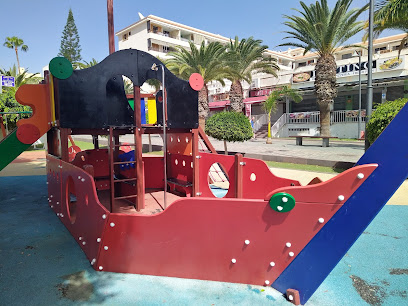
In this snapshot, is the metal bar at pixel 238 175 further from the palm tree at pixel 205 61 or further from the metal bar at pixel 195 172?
the palm tree at pixel 205 61

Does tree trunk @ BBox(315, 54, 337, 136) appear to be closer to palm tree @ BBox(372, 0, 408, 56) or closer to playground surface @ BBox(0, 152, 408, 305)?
palm tree @ BBox(372, 0, 408, 56)

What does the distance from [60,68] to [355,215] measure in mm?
4816

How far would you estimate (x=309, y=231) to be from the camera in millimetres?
2787

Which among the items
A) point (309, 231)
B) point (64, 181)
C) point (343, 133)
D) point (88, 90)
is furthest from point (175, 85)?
point (343, 133)

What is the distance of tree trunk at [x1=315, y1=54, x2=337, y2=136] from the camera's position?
71.9ft

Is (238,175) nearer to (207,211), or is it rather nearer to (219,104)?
(207,211)

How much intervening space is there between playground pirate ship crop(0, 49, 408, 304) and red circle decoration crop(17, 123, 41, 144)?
0.02 metres

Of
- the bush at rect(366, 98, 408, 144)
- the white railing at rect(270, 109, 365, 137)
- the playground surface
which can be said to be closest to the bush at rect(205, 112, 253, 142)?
the bush at rect(366, 98, 408, 144)

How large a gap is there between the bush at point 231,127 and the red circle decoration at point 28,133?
7.53m

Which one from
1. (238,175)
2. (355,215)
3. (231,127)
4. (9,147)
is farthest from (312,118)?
(355,215)

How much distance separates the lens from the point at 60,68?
4770 millimetres

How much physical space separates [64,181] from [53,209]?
1.67 metres

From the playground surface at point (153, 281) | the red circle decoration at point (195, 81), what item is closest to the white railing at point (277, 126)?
the red circle decoration at point (195, 81)

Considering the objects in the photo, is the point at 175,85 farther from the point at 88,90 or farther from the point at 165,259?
the point at 165,259
